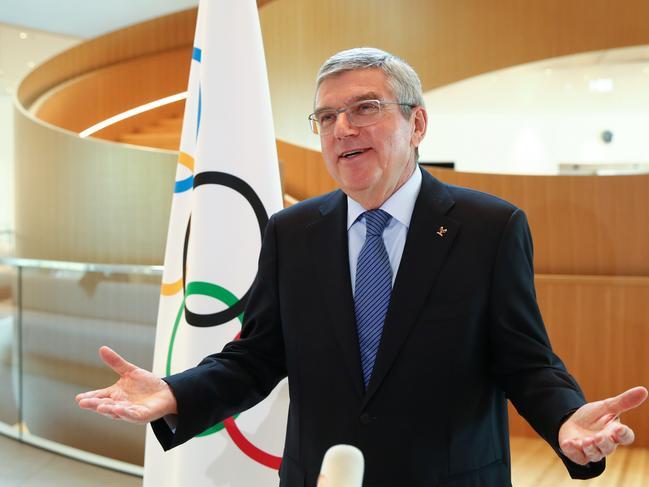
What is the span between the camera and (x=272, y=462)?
7.36 ft

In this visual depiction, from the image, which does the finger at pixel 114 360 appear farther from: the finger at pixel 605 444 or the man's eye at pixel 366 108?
the finger at pixel 605 444

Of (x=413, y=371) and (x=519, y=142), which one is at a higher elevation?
(x=519, y=142)

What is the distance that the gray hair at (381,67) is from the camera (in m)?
1.37

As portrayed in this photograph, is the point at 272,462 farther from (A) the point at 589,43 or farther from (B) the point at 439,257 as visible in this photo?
(A) the point at 589,43

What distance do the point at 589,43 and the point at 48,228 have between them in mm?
5223

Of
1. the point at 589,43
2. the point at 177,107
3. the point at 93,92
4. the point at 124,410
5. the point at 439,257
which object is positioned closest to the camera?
the point at 124,410

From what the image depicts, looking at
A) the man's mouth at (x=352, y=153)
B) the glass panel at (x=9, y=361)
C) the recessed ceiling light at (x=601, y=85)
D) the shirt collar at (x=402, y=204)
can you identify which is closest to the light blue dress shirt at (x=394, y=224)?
the shirt collar at (x=402, y=204)

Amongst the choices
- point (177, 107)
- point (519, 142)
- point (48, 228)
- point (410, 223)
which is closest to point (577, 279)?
point (410, 223)

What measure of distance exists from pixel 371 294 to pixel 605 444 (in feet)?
1.61

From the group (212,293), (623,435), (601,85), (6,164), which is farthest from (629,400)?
(6,164)

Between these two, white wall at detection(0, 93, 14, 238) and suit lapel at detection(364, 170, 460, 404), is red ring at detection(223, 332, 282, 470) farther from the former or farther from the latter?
white wall at detection(0, 93, 14, 238)

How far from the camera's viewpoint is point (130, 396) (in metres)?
1.29

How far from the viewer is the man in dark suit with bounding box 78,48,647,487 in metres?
1.29

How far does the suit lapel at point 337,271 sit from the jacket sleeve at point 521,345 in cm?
26
